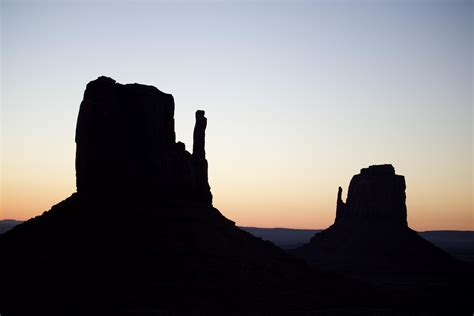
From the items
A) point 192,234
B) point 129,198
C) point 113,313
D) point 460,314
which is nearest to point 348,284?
point 460,314

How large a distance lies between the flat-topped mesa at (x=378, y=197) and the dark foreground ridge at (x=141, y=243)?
249 feet

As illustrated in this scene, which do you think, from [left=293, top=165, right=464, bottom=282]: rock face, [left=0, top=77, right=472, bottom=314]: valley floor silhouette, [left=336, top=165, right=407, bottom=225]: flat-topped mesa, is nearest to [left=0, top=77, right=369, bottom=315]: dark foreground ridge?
[left=0, top=77, right=472, bottom=314]: valley floor silhouette

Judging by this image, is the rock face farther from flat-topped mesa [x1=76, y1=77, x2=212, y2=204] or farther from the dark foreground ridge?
flat-topped mesa [x1=76, y1=77, x2=212, y2=204]

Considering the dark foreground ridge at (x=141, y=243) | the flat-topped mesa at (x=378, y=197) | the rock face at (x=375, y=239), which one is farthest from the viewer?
the flat-topped mesa at (x=378, y=197)

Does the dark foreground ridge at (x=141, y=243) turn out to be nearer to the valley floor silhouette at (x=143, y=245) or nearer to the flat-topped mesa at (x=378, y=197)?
the valley floor silhouette at (x=143, y=245)

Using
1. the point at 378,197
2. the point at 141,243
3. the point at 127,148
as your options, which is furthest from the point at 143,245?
the point at 378,197

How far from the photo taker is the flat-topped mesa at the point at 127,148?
8875cm

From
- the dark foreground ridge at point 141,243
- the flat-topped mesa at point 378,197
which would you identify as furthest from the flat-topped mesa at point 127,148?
the flat-topped mesa at point 378,197

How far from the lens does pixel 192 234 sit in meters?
85.1

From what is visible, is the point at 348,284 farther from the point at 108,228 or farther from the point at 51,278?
the point at 51,278

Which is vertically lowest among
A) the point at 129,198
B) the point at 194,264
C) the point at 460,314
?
the point at 460,314

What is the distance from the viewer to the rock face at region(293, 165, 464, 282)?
148 metres

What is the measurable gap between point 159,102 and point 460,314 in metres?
45.1

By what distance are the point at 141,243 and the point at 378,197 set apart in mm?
100962
